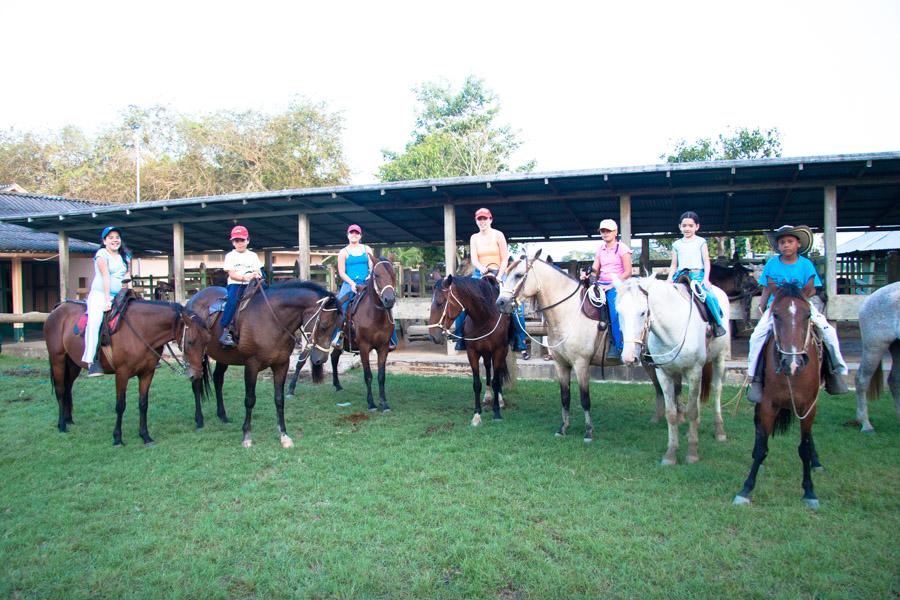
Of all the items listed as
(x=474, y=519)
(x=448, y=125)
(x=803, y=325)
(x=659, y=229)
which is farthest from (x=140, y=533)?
(x=448, y=125)

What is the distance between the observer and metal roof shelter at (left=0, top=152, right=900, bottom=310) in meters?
9.69

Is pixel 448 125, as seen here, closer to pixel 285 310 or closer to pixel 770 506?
pixel 285 310

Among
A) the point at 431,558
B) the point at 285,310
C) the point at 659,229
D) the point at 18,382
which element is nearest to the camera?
the point at 431,558

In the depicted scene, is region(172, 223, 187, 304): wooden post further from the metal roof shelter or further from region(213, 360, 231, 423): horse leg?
region(213, 360, 231, 423): horse leg

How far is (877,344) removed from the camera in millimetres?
6547

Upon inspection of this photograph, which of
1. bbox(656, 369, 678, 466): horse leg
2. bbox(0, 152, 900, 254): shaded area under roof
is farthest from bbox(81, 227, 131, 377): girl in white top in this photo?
bbox(656, 369, 678, 466): horse leg

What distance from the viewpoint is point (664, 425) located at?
23.5 feet

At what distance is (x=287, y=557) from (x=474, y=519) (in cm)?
138

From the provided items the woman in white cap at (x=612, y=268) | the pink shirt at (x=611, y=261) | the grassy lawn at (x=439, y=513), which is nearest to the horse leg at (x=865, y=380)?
the grassy lawn at (x=439, y=513)

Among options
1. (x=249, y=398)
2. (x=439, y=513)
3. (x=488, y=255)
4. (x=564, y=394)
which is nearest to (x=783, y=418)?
(x=564, y=394)

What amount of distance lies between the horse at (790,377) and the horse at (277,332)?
14.7 feet

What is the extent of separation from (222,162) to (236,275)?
3028cm

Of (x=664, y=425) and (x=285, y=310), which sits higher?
→ (x=285, y=310)

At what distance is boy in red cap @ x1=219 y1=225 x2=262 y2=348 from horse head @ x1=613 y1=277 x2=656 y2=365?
423cm
